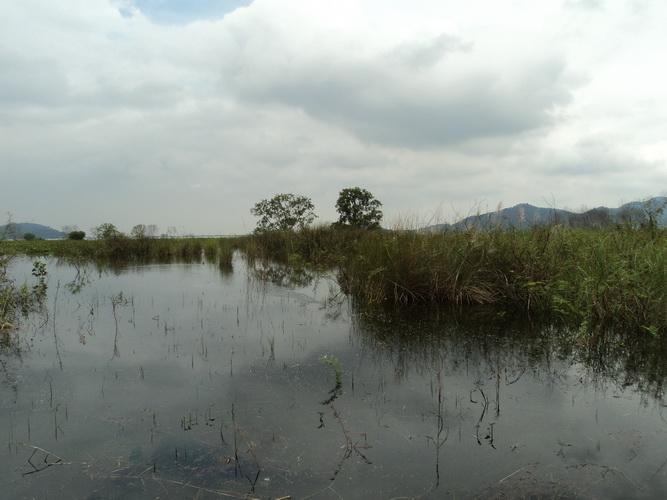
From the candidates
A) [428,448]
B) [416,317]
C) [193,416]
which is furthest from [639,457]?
[416,317]

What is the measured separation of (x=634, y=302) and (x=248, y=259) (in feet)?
43.7

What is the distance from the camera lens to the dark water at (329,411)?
254 centimetres

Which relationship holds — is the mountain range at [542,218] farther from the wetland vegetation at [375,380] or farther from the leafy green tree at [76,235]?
the leafy green tree at [76,235]

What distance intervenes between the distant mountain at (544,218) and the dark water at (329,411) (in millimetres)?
2418

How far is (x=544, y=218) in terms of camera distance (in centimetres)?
784

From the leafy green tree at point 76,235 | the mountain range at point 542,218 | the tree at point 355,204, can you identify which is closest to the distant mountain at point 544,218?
the mountain range at point 542,218

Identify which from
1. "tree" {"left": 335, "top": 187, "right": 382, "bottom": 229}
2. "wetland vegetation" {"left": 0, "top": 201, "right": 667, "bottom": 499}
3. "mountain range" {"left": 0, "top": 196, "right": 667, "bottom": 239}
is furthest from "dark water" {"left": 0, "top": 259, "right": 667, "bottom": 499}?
"tree" {"left": 335, "top": 187, "right": 382, "bottom": 229}

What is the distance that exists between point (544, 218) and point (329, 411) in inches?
245

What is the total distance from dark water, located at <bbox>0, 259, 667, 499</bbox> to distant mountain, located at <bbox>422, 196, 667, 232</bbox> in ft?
7.93

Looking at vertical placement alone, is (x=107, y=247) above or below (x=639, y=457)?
above

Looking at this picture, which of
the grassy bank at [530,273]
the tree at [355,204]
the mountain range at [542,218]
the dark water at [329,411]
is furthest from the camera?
the tree at [355,204]

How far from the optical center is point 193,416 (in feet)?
11.0

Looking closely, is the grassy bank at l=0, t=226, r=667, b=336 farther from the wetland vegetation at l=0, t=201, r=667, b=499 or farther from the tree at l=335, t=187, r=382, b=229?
the tree at l=335, t=187, r=382, b=229

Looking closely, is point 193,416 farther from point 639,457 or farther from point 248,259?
point 248,259
